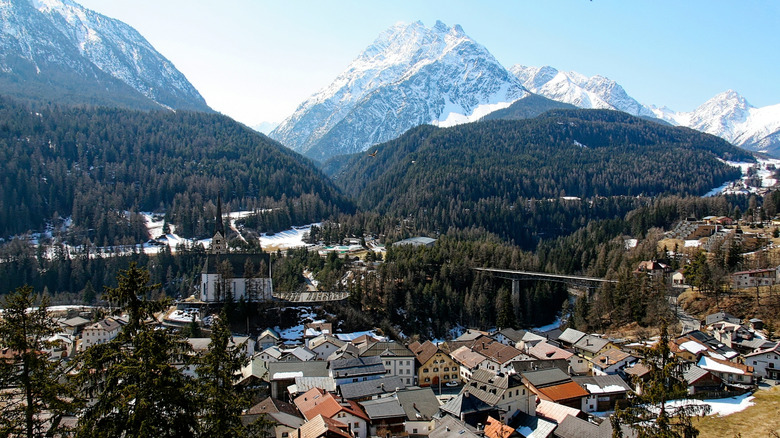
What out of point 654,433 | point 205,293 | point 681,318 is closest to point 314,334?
point 205,293

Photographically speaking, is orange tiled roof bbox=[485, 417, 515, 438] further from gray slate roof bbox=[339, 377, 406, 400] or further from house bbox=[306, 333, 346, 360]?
house bbox=[306, 333, 346, 360]

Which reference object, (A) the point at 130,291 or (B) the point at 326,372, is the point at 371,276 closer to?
(B) the point at 326,372

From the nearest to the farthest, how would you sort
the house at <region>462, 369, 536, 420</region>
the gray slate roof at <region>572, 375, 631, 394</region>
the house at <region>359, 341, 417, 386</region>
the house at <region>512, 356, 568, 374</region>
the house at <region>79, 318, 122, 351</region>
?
the house at <region>462, 369, 536, 420</region>
the gray slate roof at <region>572, 375, 631, 394</region>
the house at <region>512, 356, 568, 374</region>
the house at <region>359, 341, 417, 386</region>
the house at <region>79, 318, 122, 351</region>

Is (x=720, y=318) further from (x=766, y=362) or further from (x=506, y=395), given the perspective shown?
(x=506, y=395)

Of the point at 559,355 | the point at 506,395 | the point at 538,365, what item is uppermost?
the point at 506,395

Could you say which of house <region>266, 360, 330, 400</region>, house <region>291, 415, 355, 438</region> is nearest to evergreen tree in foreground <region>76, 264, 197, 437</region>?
house <region>291, 415, 355, 438</region>

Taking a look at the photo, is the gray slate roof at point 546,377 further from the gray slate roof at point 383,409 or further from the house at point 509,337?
the house at point 509,337

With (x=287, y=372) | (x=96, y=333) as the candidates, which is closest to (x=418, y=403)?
(x=287, y=372)
